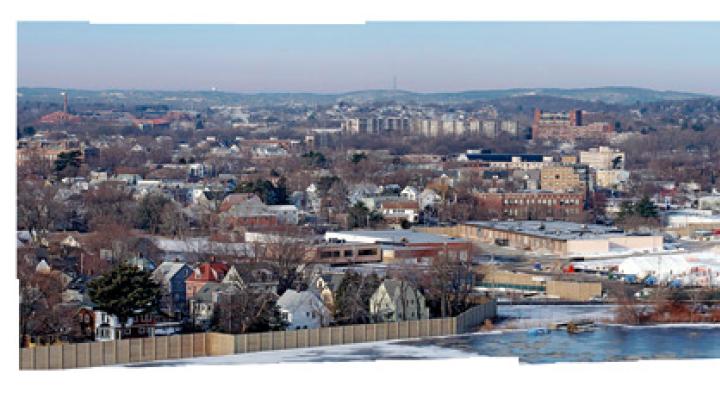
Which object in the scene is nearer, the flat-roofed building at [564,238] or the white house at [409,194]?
the flat-roofed building at [564,238]

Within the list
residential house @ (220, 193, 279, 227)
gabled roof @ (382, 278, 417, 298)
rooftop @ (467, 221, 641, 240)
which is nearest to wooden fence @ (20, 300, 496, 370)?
gabled roof @ (382, 278, 417, 298)

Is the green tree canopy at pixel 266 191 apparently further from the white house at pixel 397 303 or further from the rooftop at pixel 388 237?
the white house at pixel 397 303

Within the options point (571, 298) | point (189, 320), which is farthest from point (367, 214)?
point (189, 320)

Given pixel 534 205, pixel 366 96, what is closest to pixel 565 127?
pixel 366 96

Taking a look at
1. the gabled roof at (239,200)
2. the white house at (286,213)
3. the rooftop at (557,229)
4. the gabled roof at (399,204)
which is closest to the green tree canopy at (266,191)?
the gabled roof at (239,200)

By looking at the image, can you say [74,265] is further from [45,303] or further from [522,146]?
[522,146]
